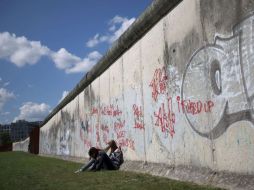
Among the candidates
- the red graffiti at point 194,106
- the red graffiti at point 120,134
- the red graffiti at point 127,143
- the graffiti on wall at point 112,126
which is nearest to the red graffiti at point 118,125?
the graffiti on wall at point 112,126

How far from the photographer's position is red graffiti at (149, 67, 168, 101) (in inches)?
280

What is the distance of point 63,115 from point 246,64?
59.5ft

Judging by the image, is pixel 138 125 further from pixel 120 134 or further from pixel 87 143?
pixel 87 143

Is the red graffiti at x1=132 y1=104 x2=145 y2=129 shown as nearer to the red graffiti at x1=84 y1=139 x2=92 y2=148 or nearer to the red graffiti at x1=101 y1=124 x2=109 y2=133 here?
the red graffiti at x1=101 y1=124 x2=109 y2=133

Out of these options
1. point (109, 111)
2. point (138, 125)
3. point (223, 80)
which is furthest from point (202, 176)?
point (109, 111)

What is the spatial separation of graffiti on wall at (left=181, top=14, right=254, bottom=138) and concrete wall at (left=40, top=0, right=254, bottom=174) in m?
0.01

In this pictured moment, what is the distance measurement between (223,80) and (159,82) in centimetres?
244

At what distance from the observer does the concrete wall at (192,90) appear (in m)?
4.65

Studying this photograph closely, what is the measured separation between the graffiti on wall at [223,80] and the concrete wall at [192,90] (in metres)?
0.01

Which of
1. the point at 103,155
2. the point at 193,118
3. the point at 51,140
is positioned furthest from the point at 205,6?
the point at 51,140

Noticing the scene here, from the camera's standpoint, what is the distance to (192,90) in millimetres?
5934

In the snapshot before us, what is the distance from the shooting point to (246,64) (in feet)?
14.9

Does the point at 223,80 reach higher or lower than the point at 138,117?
higher

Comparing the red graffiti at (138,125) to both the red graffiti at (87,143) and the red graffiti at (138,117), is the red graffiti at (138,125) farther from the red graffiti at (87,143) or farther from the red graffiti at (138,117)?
the red graffiti at (87,143)
